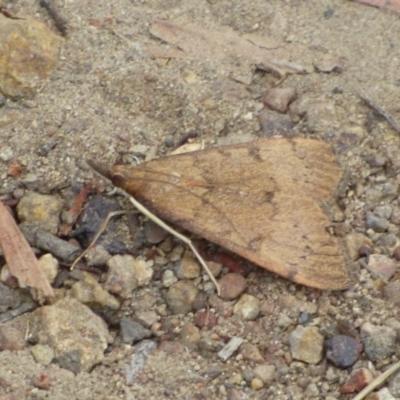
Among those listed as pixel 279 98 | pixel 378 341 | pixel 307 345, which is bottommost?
pixel 307 345

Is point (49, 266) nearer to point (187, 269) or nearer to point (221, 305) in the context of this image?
point (187, 269)

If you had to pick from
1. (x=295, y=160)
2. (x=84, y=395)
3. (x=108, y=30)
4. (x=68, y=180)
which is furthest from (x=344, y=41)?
(x=84, y=395)

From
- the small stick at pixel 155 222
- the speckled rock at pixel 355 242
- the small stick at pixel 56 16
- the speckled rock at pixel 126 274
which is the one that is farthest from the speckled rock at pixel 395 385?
the small stick at pixel 56 16

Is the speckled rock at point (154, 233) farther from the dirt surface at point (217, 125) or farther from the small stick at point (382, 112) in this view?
the small stick at point (382, 112)

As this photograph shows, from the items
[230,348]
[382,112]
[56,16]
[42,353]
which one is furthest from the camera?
[56,16]

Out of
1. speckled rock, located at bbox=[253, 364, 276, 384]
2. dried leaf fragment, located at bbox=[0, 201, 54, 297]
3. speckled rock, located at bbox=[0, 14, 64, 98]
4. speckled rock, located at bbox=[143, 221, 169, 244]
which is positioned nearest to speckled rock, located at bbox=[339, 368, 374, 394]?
speckled rock, located at bbox=[253, 364, 276, 384]

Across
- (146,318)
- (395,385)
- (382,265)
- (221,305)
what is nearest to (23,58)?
(146,318)

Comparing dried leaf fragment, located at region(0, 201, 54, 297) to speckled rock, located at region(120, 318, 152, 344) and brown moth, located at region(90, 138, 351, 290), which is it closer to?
speckled rock, located at region(120, 318, 152, 344)
